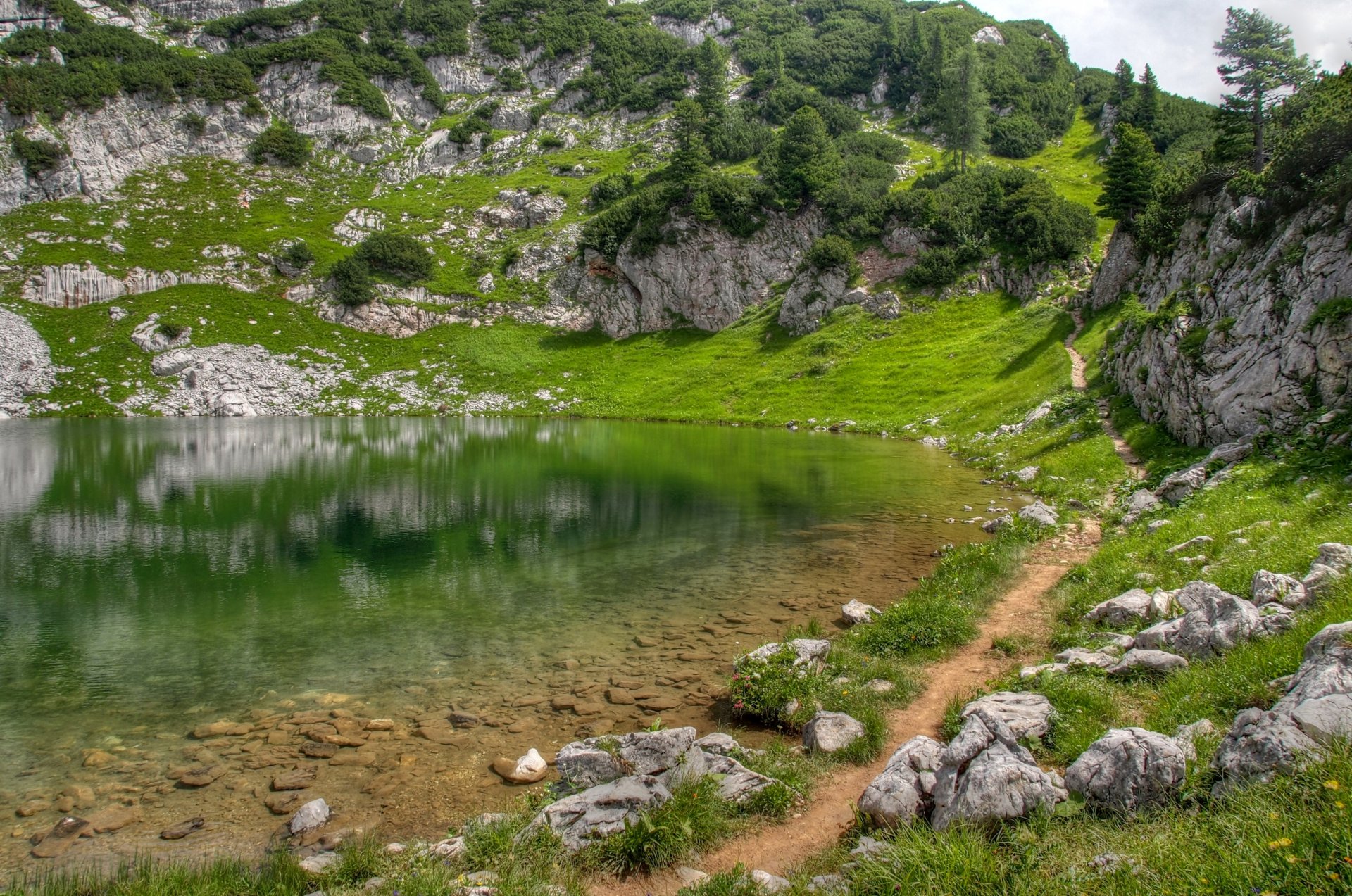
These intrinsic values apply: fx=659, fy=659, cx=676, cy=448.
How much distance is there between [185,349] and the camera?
90500 mm

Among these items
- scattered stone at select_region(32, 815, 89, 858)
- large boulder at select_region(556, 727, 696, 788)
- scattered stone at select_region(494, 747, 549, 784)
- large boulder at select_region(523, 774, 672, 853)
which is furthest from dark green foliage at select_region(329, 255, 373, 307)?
large boulder at select_region(523, 774, 672, 853)

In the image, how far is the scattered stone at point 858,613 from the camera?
1537 cm

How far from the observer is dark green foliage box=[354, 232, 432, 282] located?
369ft

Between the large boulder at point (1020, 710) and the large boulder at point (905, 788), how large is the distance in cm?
134

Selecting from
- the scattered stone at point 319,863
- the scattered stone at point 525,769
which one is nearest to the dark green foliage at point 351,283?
the scattered stone at point 525,769

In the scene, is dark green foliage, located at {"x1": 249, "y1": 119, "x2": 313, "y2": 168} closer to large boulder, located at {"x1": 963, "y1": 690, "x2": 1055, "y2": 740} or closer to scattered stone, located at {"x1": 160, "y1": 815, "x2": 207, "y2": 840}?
scattered stone, located at {"x1": 160, "y1": 815, "x2": 207, "y2": 840}

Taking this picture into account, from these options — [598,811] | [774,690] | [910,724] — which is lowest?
[910,724]

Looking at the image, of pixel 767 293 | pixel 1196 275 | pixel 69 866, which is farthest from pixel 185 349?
pixel 1196 275

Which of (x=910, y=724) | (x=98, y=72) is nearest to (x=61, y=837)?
(x=910, y=724)

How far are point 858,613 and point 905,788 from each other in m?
8.20

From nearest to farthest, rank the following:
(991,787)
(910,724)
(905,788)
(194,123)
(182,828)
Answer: (991,787)
(905,788)
(182,828)
(910,724)
(194,123)

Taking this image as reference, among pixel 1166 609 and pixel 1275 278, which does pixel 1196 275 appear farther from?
pixel 1166 609

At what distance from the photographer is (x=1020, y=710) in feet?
30.3

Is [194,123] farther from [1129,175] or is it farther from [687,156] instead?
[1129,175]
